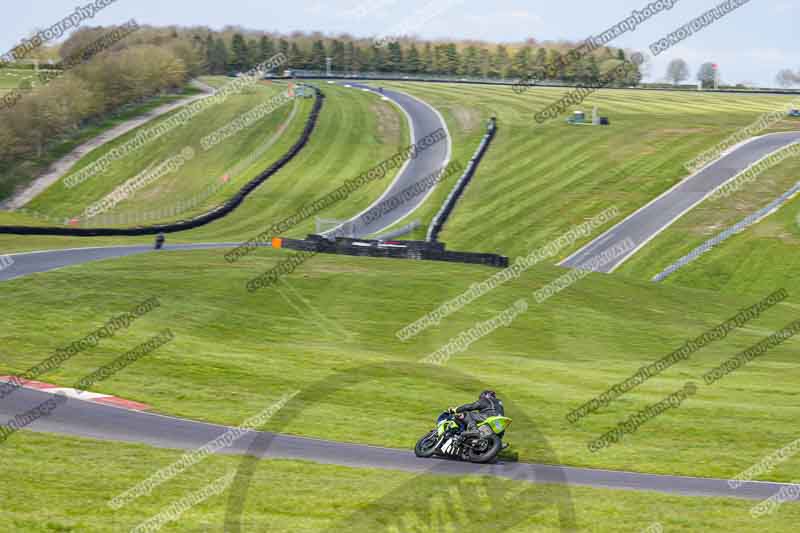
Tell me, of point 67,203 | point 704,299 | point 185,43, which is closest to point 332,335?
point 704,299

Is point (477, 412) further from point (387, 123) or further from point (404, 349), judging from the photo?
point (387, 123)

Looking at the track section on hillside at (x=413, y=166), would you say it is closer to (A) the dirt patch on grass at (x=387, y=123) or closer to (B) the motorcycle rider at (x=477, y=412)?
(A) the dirt patch on grass at (x=387, y=123)

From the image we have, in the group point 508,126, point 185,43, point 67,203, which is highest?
point 185,43

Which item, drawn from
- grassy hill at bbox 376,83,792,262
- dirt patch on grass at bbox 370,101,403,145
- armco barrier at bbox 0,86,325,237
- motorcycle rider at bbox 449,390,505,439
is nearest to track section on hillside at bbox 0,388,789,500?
motorcycle rider at bbox 449,390,505,439

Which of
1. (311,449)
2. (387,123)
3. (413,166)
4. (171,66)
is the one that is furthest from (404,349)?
(171,66)

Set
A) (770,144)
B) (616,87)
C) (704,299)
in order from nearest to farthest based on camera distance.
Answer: (704,299)
(770,144)
(616,87)

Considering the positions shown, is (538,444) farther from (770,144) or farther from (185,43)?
(185,43)

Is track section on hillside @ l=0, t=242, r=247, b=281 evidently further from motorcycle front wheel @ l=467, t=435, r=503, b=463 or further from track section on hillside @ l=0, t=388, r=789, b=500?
motorcycle front wheel @ l=467, t=435, r=503, b=463
